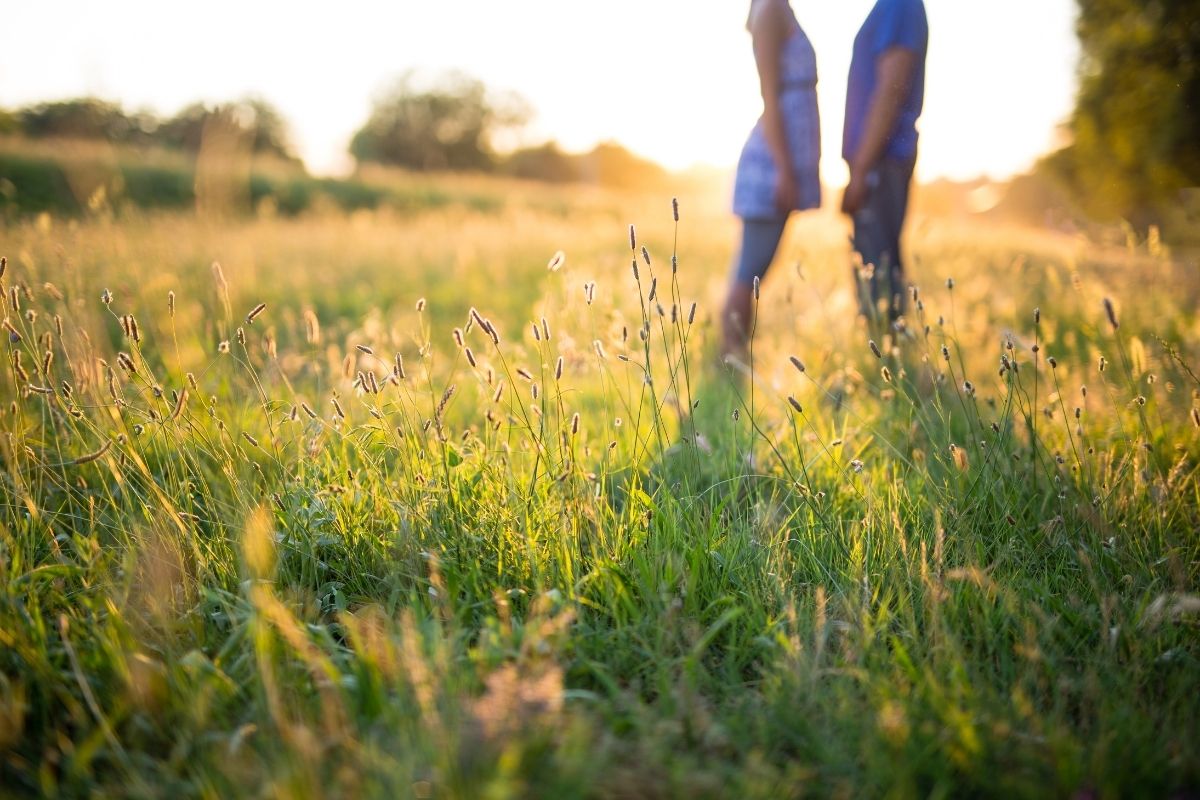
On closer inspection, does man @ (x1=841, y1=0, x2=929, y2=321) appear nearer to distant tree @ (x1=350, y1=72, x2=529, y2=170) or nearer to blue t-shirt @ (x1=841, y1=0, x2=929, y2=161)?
blue t-shirt @ (x1=841, y1=0, x2=929, y2=161)

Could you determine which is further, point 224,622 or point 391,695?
point 224,622

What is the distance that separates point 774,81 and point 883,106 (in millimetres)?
474

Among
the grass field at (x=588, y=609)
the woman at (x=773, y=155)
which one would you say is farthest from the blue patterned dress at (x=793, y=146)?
the grass field at (x=588, y=609)

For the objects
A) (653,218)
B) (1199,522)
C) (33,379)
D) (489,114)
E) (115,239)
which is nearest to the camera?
(1199,522)

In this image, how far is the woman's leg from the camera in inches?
130

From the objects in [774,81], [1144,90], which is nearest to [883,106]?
[774,81]

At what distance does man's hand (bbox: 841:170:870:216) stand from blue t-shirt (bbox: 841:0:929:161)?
21cm

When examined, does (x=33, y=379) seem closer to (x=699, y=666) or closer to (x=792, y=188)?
(x=699, y=666)

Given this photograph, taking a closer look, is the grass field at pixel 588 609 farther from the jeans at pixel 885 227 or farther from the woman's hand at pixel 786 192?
the woman's hand at pixel 786 192

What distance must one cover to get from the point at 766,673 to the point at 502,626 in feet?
1.74

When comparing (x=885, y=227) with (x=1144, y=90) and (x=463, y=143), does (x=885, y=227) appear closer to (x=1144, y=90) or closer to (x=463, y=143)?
(x=1144, y=90)

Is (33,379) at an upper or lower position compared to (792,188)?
lower

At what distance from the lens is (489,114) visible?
54219mm

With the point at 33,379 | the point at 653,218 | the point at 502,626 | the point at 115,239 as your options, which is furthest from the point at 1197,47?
the point at 653,218
